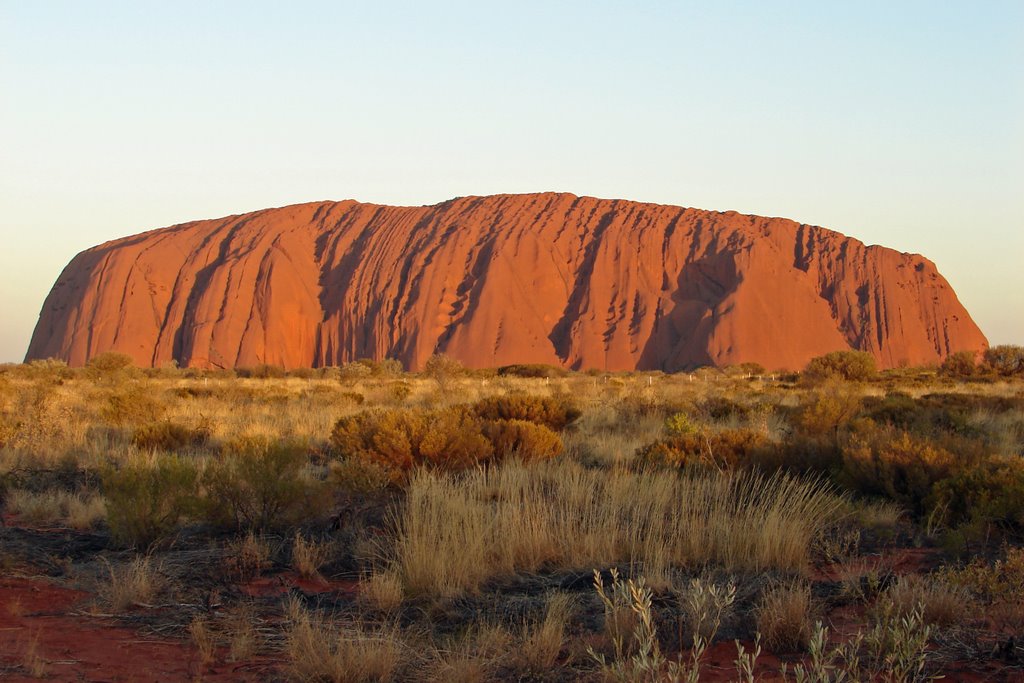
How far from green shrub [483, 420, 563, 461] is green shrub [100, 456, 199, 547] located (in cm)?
325

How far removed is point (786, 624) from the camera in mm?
4191

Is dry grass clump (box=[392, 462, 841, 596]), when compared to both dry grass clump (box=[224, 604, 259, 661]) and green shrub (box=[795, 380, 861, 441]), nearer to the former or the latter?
dry grass clump (box=[224, 604, 259, 661])

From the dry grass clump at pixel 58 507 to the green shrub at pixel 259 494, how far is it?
4.14 feet

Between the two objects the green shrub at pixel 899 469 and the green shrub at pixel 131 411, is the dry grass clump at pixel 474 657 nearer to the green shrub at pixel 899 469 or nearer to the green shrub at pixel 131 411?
the green shrub at pixel 899 469

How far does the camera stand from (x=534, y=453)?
914 cm

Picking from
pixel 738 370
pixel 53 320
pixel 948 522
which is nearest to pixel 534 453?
pixel 948 522

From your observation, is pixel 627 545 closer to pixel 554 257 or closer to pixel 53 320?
pixel 554 257

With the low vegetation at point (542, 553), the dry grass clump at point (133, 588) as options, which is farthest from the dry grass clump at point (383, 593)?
the dry grass clump at point (133, 588)

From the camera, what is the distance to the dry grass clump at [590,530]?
17.6 ft

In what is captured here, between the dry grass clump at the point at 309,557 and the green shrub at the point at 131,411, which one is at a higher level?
the dry grass clump at the point at 309,557

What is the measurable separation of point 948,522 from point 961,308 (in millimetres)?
80471

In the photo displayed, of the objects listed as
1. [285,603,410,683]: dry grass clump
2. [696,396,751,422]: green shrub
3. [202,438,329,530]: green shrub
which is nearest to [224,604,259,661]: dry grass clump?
[285,603,410,683]: dry grass clump

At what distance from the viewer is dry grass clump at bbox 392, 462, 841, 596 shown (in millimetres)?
5363

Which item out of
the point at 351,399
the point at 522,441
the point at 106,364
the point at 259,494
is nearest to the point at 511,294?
the point at 106,364
